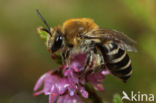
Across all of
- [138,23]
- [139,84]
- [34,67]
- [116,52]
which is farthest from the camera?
[34,67]

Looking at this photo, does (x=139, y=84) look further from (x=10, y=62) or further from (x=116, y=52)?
(x=10, y=62)

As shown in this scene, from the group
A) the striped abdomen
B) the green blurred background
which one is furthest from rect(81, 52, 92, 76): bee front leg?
the green blurred background

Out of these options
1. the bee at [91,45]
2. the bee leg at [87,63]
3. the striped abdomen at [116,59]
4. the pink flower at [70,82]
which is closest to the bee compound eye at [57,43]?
the bee at [91,45]

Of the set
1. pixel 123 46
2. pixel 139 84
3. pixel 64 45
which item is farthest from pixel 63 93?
pixel 139 84

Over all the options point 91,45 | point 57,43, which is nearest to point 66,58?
point 57,43

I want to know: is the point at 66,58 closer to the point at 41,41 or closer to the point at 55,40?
the point at 55,40

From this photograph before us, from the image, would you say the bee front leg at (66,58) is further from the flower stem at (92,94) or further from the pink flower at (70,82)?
the flower stem at (92,94)

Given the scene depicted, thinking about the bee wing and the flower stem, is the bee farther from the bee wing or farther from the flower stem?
the flower stem
